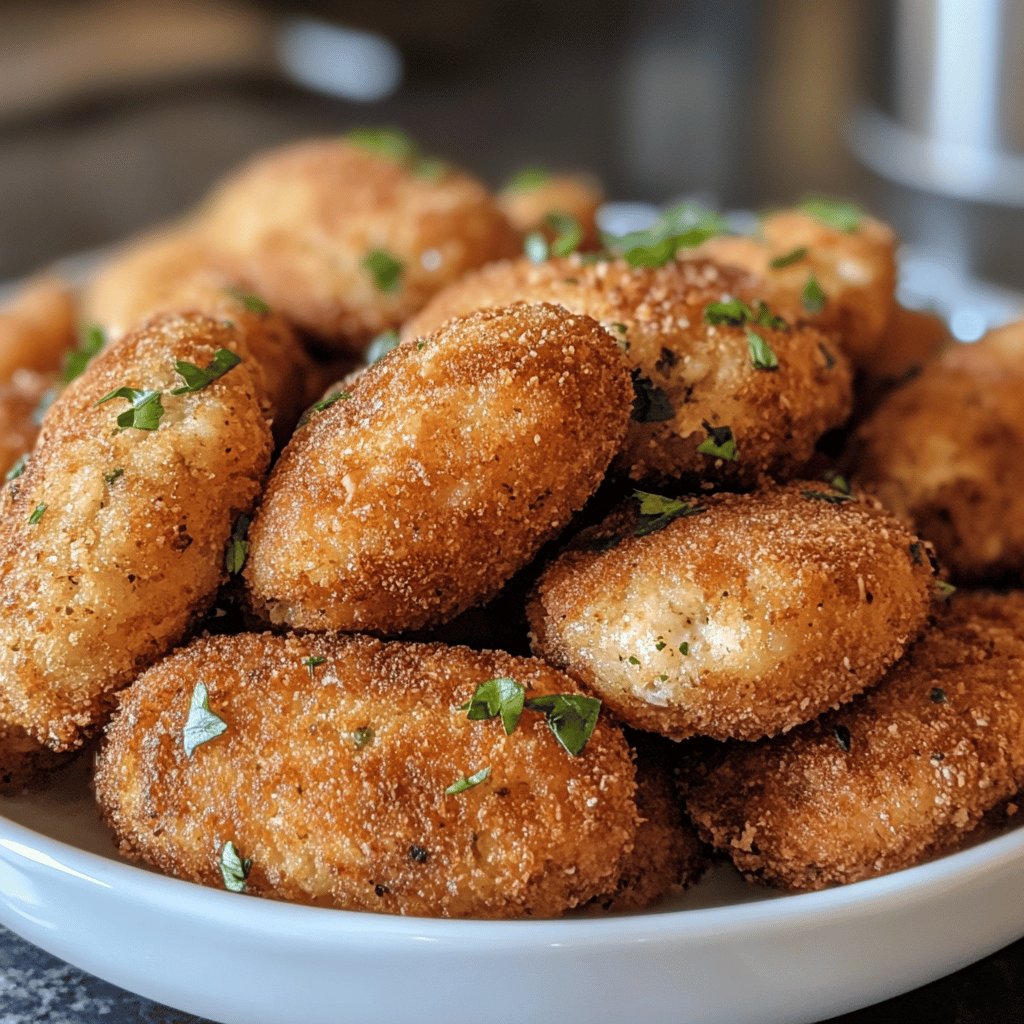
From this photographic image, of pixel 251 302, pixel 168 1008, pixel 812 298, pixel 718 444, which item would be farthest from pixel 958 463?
pixel 168 1008

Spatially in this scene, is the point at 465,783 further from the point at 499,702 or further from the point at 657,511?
the point at 657,511

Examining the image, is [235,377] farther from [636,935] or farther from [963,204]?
[963,204]

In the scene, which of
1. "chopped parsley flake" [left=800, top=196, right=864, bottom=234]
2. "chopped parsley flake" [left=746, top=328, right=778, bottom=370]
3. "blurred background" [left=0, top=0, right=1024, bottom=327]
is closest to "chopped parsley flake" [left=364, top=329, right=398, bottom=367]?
"chopped parsley flake" [left=746, top=328, right=778, bottom=370]

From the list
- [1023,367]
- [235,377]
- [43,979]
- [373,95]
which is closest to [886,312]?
[1023,367]

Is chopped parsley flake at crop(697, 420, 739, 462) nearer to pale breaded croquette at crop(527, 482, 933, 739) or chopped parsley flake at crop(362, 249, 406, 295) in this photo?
pale breaded croquette at crop(527, 482, 933, 739)

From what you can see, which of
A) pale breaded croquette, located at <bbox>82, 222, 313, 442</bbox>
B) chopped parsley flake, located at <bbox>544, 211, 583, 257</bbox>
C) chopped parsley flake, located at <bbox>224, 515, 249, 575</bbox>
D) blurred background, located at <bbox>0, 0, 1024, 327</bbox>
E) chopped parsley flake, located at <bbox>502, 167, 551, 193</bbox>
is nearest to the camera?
chopped parsley flake, located at <bbox>224, 515, 249, 575</bbox>

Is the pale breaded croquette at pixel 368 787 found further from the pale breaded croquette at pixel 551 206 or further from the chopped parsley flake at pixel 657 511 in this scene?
the pale breaded croquette at pixel 551 206
